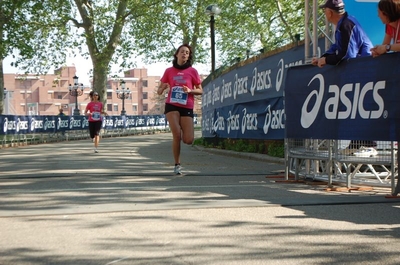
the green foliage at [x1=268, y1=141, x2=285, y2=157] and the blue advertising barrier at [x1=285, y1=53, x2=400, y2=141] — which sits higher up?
the blue advertising barrier at [x1=285, y1=53, x2=400, y2=141]

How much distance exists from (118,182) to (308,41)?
11.5 ft

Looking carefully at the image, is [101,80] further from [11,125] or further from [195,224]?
[195,224]

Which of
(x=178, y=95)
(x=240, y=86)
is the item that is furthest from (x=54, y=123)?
(x=178, y=95)

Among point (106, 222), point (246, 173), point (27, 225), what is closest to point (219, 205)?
point (106, 222)

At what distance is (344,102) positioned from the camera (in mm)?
7637

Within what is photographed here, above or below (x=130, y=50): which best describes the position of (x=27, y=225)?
below

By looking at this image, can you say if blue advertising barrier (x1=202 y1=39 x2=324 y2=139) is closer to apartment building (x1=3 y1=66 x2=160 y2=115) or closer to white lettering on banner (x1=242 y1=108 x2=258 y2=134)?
white lettering on banner (x1=242 y1=108 x2=258 y2=134)

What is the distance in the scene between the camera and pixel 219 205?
644 centimetres

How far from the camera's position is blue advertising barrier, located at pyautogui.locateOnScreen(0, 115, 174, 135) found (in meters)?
27.3

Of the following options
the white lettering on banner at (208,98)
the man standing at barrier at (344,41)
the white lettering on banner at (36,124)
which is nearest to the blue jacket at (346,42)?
the man standing at barrier at (344,41)

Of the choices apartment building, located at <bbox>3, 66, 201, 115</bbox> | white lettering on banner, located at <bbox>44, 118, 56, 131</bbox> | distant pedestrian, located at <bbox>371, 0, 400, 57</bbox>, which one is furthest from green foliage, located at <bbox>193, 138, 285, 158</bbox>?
apartment building, located at <bbox>3, 66, 201, 115</bbox>

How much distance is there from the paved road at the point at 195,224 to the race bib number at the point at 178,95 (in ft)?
6.32

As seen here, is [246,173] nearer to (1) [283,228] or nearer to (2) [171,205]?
(2) [171,205]

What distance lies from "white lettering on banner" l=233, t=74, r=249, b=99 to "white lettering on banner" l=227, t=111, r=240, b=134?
1.78ft
